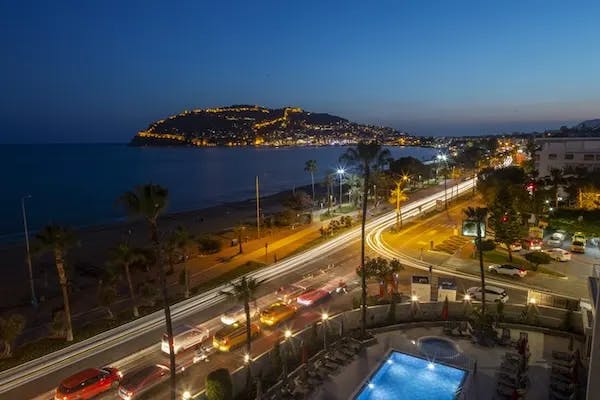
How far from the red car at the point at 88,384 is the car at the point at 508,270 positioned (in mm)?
25798

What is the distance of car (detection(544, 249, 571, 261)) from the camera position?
1303 inches

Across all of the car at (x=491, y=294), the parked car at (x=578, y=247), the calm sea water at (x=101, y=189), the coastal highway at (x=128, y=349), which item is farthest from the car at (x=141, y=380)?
the calm sea water at (x=101, y=189)

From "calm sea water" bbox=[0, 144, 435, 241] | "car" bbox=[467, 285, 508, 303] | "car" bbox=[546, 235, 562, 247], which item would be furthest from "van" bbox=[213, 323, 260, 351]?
"calm sea water" bbox=[0, 144, 435, 241]

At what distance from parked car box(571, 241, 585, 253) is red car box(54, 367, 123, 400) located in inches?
1422

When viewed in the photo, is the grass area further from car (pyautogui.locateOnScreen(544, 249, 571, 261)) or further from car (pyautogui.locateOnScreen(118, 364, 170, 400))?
car (pyautogui.locateOnScreen(118, 364, 170, 400))

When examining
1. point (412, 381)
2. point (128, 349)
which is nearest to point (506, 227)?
point (412, 381)

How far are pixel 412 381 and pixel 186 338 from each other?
10.8 m

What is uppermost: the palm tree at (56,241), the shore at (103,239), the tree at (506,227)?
the palm tree at (56,241)

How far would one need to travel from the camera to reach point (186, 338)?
20.4m

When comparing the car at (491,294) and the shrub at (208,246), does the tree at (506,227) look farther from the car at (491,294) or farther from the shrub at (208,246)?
the shrub at (208,246)

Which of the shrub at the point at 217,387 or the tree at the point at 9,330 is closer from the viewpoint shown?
the shrub at the point at 217,387

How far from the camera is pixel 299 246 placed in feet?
134

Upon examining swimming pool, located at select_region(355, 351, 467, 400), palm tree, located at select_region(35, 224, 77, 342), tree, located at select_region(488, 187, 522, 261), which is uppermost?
palm tree, located at select_region(35, 224, 77, 342)

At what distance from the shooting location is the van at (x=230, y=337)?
65.8 ft
